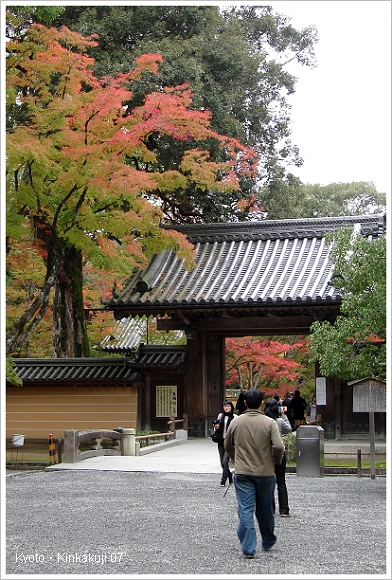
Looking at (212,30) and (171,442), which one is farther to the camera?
(212,30)

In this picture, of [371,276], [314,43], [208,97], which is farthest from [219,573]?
[314,43]

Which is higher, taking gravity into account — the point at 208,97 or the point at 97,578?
the point at 208,97

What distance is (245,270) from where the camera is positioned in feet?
75.7

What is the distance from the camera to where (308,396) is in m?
34.1

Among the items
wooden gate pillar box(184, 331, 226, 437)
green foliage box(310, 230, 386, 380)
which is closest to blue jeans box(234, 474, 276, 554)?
green foliage box(310, 230, 386, 380)

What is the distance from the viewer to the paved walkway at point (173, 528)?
760 cm

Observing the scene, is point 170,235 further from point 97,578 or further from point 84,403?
→ point 97,578

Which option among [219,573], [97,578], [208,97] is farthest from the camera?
[208,97]

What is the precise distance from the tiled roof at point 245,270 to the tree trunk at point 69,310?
5.65 ft

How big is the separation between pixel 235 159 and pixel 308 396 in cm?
1158

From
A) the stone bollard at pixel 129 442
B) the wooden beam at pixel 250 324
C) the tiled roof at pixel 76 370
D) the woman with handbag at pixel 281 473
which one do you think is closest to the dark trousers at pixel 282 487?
the woman with handbag at pixel 281 473

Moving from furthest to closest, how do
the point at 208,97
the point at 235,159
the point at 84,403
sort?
the point at 235,159 < the point at 208,97 < the point at 84,403

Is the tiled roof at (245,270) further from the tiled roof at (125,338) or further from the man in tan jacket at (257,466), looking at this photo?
the tiled roof at (125,338)

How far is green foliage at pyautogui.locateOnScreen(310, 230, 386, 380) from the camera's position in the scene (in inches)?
533
